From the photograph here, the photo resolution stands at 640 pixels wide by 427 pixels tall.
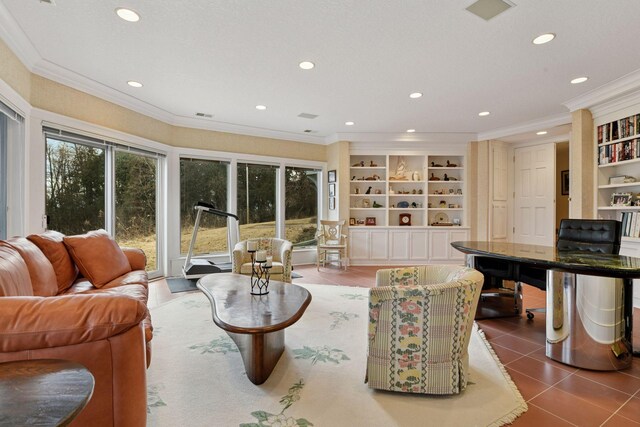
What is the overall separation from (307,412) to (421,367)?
2.33ft

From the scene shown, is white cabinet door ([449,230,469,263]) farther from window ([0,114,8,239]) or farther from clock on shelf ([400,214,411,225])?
window ([0,114,8,239])

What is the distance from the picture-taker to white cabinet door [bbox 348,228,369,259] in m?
6.53

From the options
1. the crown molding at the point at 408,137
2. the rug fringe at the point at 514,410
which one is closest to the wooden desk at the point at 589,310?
the rug fringe at the point at 514,410

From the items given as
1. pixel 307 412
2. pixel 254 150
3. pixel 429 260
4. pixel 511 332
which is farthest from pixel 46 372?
pixel 429 260

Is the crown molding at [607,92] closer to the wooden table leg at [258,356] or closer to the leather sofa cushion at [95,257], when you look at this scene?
the wooden table leg at [258,356]

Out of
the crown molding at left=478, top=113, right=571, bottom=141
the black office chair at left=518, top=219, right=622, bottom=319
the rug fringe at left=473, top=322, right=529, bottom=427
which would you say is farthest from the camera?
the crown molding at left=478, top=113, right=571, bottom=141

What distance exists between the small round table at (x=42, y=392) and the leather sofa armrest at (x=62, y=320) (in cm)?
18

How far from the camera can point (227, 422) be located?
68.2 inches

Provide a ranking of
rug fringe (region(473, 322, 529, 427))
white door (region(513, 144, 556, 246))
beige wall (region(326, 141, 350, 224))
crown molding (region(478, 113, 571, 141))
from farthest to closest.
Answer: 1. beige wall (region(326, 141, 350, 224))
2. white door (region(513, 144, 556, 246))
3. crown molding (region(478, 113, 571, 141))
4. rug fringe (region(473, 322, 529, 427))

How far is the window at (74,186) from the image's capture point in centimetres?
366

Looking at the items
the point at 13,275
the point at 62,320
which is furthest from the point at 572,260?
the point at 13,275

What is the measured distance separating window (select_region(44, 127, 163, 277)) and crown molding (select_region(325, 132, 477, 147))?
11.3ft

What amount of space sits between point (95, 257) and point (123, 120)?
2460 millimetres

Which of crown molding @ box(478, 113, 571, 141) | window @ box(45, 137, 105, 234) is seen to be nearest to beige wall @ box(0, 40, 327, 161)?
window @ box(45, 137, 105, 234)
